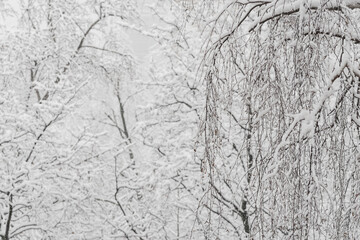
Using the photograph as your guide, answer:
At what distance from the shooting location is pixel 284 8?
2.85 m

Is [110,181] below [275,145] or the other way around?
the other way around

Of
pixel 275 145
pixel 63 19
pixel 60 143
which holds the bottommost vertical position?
pixel 275 145

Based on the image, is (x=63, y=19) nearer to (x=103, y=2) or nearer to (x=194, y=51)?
(x=103, y=2)

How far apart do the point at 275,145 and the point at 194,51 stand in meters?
5.90

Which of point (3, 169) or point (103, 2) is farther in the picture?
point (103, 2)

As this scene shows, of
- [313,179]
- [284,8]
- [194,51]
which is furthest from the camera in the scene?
[194,51]

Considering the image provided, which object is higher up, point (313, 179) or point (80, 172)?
point (80, 172)

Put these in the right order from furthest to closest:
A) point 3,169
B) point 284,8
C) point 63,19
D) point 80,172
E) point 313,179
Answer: point 63,19 → point 80,172 → point 3,169 → point 284,8 → point 313,179

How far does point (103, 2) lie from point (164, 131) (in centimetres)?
294

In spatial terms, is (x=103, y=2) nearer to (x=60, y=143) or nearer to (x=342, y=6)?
(x=60, y=143)

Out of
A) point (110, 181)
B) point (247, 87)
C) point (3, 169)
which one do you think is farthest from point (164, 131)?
point (247, 87)

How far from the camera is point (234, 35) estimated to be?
3.03m

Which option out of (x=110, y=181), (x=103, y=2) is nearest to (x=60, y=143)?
(x=110, y=181)

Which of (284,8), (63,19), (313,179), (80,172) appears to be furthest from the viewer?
(63,19)
